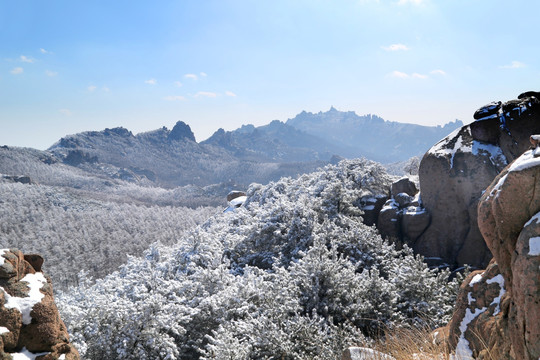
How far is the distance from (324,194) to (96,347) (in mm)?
12805

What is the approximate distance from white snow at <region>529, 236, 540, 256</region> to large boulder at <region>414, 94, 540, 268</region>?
12.6 metres

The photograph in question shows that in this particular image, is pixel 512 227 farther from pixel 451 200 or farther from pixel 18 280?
pixel 451 200

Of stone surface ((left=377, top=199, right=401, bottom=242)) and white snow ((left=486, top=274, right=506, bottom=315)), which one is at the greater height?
white snow ((left=486, top=274, right=506, bottom=315))

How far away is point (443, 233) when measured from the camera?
15.3m

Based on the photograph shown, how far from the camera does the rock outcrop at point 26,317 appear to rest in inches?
198

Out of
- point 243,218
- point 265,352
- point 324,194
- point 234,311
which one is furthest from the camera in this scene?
point 243,218

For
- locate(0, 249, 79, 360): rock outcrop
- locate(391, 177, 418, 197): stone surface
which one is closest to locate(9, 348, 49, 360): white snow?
locate(0, 249, 79, 360): rock outcrop

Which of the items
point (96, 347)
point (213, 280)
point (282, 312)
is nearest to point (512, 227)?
point (282, 312)

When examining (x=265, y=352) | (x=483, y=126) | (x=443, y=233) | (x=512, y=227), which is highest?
(x=483, y=126)

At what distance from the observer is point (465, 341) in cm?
484

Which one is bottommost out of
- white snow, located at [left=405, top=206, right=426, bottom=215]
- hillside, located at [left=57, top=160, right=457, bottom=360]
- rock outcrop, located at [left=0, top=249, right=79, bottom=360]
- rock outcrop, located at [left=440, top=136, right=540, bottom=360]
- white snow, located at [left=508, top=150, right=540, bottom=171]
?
hillside, located at [left=57, top=160, right=457, bottom=360]

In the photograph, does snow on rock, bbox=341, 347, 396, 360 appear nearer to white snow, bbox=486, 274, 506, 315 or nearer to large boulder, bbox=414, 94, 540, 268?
white snow, bbox=486, 274, 506, 315

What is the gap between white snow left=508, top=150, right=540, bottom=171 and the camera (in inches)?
125

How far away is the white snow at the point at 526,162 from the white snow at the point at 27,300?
22.0 ft
